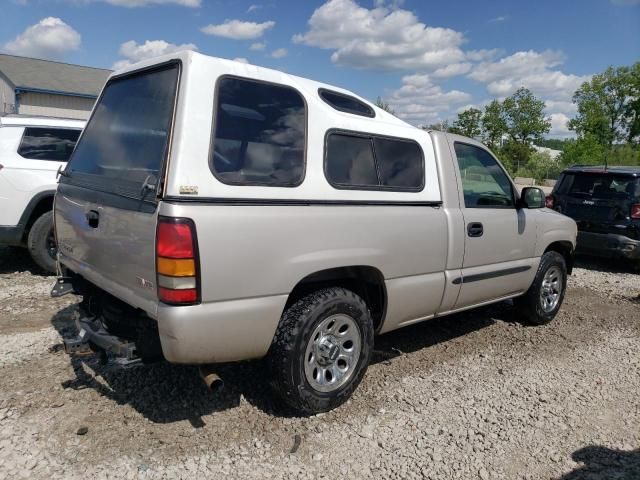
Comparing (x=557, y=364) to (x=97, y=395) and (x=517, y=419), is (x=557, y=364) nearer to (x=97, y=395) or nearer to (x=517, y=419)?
(x=517, y=419)

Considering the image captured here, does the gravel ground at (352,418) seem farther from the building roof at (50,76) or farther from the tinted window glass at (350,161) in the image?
the building roof at (50,76)

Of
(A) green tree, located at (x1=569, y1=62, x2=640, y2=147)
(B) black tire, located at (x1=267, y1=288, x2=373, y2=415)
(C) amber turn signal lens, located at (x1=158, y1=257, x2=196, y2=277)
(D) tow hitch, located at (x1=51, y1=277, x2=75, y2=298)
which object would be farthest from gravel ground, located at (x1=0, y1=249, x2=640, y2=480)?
(A) green tree, located at (x1=569, y1=62, x2=640, y2=147)

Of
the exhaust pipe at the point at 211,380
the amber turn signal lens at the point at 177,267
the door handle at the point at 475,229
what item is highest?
the door handle at the point at 475,229

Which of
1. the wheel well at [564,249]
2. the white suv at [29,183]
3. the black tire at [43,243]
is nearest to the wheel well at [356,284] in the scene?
the wheel well at [564,249]

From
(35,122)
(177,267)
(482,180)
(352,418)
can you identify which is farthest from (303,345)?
(35,122)

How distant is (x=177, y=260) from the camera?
2.64m

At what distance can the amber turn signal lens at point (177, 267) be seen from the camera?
264 cm

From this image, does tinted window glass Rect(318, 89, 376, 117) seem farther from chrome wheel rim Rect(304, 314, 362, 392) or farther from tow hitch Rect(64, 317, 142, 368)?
tow hitch Rect(64, 317, 142, 368)

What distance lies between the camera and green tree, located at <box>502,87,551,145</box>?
198 ft

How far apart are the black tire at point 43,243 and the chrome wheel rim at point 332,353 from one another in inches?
180

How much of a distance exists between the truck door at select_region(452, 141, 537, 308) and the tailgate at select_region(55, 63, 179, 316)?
98.0 inches

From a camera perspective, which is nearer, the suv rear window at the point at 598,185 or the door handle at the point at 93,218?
the door handle at the point at 93,218

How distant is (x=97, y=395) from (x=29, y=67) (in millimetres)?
35598

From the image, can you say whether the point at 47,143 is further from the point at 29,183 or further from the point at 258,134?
the point at 258,134
